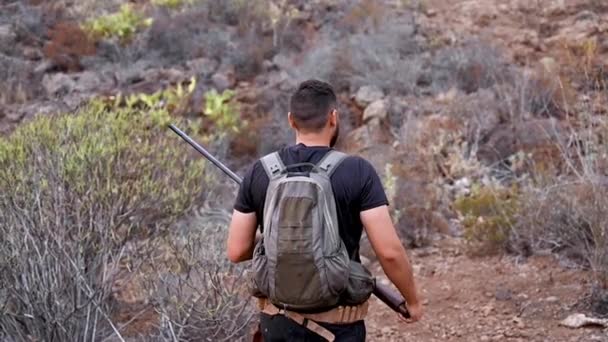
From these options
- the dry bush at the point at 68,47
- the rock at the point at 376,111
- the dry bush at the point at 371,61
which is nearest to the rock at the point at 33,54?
the dry bush at the point at 68,47

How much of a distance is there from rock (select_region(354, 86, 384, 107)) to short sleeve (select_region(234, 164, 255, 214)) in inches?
290

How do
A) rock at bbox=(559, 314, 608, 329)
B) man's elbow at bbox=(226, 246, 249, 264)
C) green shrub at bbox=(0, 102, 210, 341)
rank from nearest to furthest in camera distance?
man's elbow at bbox=(226, 246, 249, 264) < green shrub at bbox=(0, 102, 210, 341) < rock at bbox=(559, 314, 608, 329)

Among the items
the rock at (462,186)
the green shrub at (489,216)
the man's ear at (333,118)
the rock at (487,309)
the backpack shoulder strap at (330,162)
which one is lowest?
the rock at (462,186)

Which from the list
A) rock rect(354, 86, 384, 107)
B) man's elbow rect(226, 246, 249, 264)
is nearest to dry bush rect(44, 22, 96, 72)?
rock rect(354, 86, 384, 107)

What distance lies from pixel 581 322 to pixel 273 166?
Answer: 3.02 metres

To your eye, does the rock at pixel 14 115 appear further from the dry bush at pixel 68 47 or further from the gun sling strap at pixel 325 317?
the gun sling strap at pixel 325 317

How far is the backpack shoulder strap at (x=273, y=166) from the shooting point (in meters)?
2.67

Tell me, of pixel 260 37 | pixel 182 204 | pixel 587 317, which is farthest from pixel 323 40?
pixel 587 317

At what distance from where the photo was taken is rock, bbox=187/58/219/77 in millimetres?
11570

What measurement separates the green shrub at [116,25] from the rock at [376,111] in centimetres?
429

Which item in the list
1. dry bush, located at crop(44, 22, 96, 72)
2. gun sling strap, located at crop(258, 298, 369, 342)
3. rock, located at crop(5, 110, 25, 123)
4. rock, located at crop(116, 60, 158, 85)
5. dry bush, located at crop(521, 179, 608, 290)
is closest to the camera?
gun sling strap, located at crop(258, 298, 369, 342)

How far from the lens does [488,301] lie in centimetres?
567

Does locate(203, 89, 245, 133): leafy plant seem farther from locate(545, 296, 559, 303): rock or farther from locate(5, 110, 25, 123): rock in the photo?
locate(545, 296, 559, 303): rock

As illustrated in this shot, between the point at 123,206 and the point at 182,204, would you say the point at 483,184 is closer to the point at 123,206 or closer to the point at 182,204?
the point at 182,204
